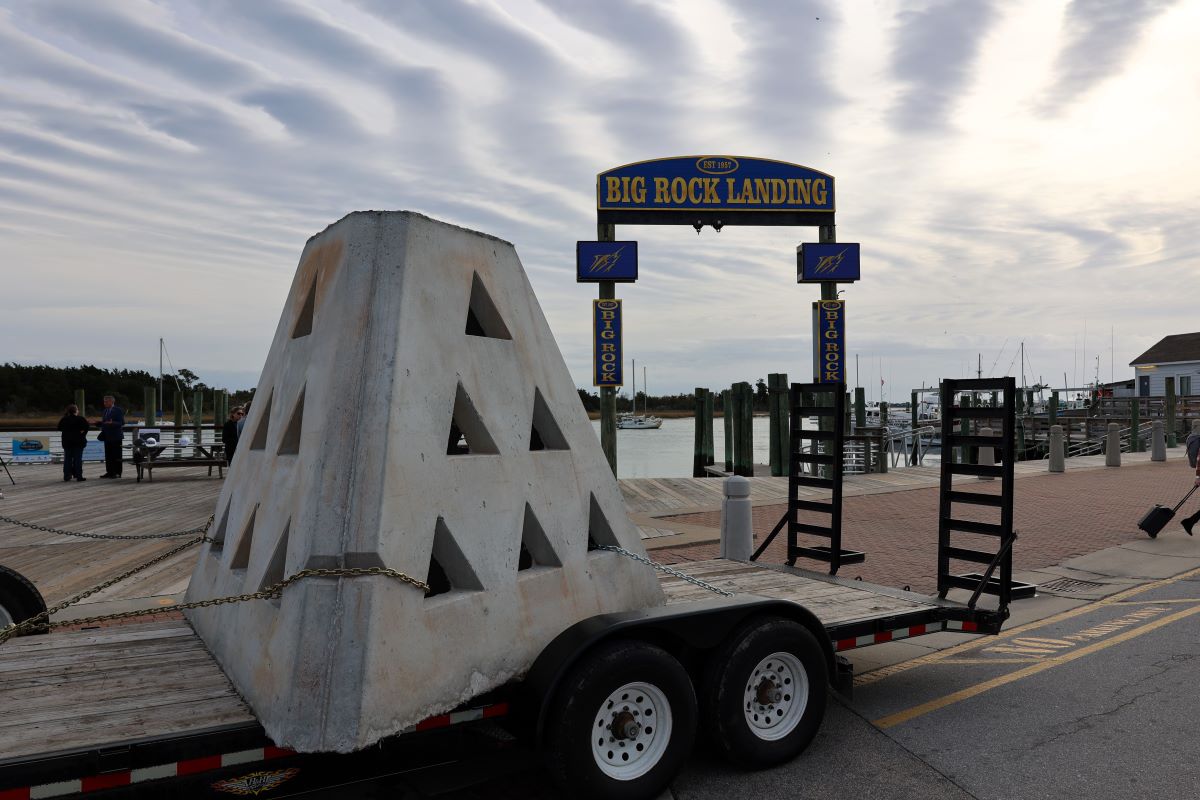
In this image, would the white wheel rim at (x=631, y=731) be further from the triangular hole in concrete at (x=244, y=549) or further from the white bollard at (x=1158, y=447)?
the white bollard at (x=1158, y=447)

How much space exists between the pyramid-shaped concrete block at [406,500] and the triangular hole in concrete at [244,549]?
1cm

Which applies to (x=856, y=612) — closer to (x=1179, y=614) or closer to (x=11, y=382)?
(x=1179, y=614)

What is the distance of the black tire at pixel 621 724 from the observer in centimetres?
352

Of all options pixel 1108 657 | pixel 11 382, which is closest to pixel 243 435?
pixel 1108 657

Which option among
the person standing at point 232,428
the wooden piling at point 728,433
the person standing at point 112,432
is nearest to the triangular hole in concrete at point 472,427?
the person standing at point 232,428

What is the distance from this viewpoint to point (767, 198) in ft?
57.9

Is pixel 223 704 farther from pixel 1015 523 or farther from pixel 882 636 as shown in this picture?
pixel 1015 523

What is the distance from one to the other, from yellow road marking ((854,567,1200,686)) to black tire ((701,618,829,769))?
161cm

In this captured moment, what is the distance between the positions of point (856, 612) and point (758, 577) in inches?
51.9

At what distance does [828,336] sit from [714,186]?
4260 mm

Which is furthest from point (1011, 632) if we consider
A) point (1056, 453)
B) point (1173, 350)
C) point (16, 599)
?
point (1173, 350)

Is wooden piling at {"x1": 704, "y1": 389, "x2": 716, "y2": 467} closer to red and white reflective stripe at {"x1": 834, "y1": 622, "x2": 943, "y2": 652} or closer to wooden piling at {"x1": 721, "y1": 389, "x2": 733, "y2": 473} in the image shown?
wooden piling at {"x1": 721, "y1": 389, "x2": 733, "y2": 473}

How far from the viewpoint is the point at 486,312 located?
425cm

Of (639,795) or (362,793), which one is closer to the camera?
(639,795)
